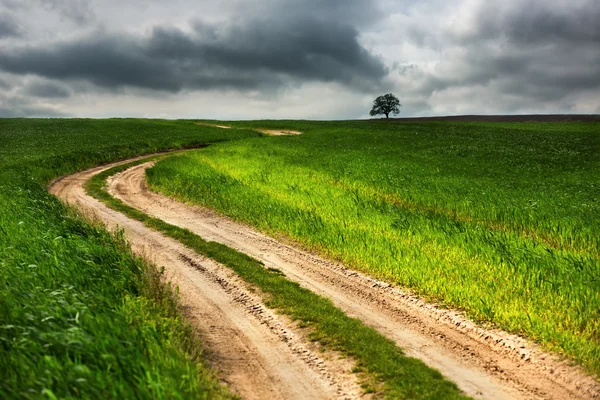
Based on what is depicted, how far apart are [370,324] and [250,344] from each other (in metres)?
2.49

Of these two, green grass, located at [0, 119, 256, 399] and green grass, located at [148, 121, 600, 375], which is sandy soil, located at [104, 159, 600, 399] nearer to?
green grass, located at [148, 121, 600, 375]

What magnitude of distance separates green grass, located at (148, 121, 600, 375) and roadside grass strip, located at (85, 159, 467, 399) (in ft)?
7.84

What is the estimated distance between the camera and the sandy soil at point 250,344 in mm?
6512

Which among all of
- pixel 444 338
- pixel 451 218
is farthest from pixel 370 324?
pixel 451 218

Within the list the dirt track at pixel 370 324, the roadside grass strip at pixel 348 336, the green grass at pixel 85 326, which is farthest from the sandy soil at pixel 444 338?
the green grass at pixel 85 326

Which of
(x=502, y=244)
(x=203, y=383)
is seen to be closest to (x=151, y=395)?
(x=203, y=383)

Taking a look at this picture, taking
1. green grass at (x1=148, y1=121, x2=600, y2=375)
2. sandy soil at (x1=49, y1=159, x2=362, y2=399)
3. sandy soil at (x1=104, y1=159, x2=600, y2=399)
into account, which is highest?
green grass at (x1=148, y1=121, x2=600, y2=375)

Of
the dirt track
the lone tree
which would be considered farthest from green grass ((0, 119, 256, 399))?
the lone tree

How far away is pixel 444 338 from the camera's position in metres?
8.13

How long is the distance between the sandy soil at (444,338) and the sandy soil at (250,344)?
1577mm

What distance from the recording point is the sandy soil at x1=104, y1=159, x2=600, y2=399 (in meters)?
6.59

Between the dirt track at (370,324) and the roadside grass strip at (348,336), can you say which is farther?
the dirt track at (370,324)

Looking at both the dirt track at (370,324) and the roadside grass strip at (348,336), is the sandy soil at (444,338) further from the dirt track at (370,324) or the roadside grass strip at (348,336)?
the roadside grass strip at (348,336)

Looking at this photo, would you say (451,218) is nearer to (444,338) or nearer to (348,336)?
(444,338)
